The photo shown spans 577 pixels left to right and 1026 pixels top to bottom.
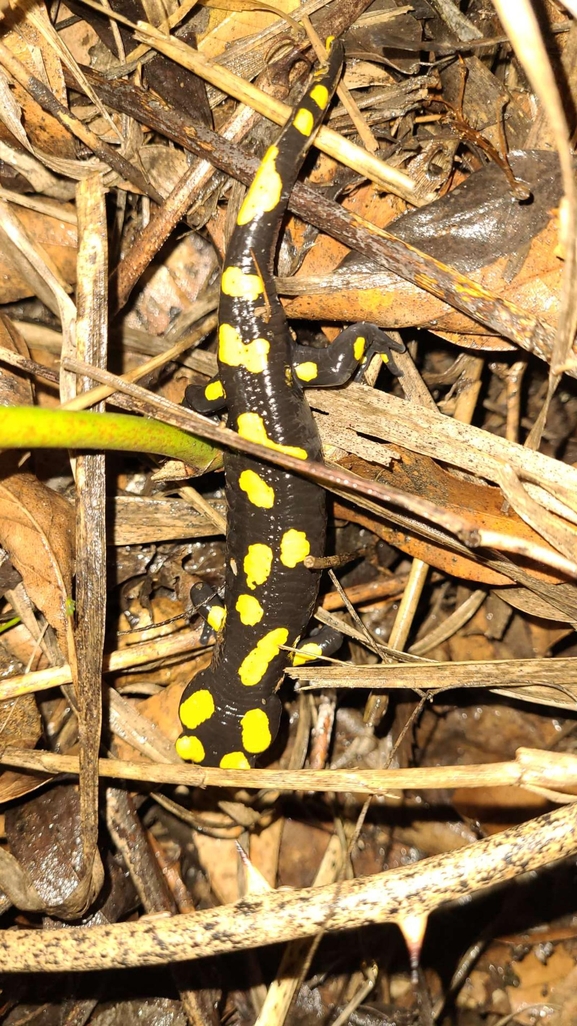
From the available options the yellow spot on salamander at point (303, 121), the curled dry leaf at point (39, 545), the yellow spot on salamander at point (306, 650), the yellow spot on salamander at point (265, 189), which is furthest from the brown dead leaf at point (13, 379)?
the yellow spot on salamander at point (306, 650)

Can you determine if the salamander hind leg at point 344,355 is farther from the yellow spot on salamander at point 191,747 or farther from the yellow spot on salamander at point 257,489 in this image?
the yellow spot on salamander at point 191,747

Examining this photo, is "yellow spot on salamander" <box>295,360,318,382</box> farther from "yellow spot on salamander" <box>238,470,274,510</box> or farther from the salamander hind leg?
"yellow spot on salamander" <box>238,470,274,510</box>

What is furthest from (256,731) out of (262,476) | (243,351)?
(243,351)

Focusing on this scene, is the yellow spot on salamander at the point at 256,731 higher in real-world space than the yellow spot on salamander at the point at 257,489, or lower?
lower

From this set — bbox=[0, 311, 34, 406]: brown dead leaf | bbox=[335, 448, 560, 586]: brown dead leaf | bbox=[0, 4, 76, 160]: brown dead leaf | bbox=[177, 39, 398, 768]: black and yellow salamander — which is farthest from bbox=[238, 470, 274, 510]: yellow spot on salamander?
bbox=[0, 4, 76, 160]: brown dead leaf

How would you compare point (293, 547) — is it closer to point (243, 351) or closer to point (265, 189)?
point (243, 351)

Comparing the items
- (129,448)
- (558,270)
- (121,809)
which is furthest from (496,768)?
(121,809)

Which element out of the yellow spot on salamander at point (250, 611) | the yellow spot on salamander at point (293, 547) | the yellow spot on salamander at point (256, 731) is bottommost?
the yellow spot on salamander at point (256, 731)

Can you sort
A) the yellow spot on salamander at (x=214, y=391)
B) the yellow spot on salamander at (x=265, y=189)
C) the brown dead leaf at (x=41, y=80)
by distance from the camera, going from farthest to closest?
the yellow spot on salamander at (x=214, y=391), the brown dead leaf at (x=41, y=80), the yellow spot on salamander at (x=265, y=189)
